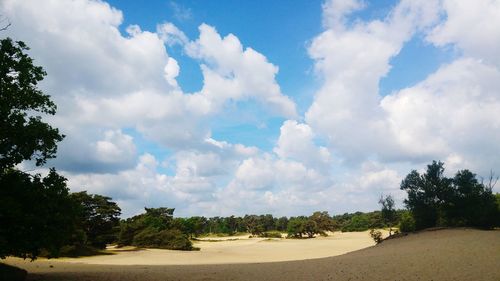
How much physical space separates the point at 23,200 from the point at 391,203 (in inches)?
1885

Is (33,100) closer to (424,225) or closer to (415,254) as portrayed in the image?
(415,254)

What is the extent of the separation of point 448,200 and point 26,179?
44.9 meters

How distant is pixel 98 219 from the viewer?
2015 inches

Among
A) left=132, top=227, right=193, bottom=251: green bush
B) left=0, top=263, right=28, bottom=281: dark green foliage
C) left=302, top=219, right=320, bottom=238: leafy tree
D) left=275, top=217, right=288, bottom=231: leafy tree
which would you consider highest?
left=275, top=217, right=288, bottom=231: leafy tree

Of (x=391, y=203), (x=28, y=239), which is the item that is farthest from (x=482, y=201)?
(x=28, y=239)

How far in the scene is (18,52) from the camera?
16594 mm

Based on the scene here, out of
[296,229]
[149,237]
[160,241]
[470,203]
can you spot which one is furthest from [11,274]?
[296,229]

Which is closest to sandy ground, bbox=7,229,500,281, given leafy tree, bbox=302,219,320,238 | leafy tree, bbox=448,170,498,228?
leafy tree, bbox=448,170,498,228

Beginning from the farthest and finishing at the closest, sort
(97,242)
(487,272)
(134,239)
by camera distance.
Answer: (134,239) < (97,242) < (487,272)

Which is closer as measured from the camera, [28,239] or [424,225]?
[28,239]

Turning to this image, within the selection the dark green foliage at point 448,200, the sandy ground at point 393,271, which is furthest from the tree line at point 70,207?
the sandy ground at point 393,271

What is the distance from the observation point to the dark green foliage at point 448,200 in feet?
144

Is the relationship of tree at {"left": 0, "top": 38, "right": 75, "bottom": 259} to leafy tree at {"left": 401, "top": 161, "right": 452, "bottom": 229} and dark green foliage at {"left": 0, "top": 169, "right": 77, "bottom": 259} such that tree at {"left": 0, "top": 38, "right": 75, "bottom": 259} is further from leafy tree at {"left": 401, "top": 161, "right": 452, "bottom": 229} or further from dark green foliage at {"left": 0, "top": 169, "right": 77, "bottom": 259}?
leafy tree at {"left": 401, "top": 161, "right": 452, "bottom": 229}

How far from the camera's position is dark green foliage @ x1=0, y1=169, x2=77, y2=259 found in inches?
583
